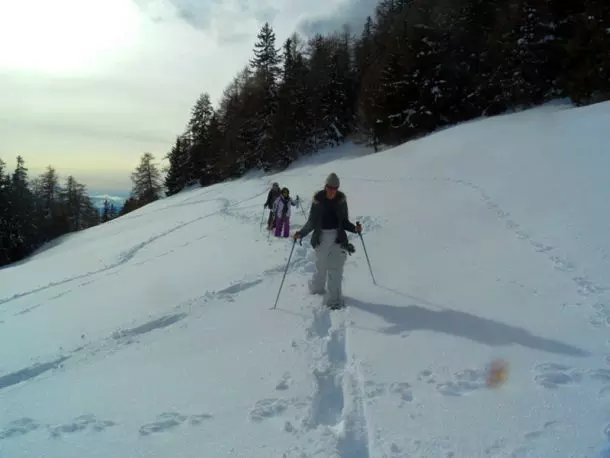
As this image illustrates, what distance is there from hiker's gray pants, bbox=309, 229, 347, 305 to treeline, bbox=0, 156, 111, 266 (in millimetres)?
52170

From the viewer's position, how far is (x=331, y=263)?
7.69 meters

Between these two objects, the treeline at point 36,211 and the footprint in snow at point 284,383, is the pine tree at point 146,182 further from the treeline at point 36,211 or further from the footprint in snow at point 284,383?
the footprint in snow at point 284,383

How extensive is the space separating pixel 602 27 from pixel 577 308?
75.7ft

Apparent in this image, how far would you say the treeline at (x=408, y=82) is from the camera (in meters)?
26.2

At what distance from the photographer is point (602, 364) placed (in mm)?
4711

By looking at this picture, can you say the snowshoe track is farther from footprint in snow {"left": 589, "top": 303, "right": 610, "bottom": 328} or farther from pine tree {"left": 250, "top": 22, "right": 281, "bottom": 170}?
pine tree {"left": 250, "top": 22, "right": 281, "bottom": 170}

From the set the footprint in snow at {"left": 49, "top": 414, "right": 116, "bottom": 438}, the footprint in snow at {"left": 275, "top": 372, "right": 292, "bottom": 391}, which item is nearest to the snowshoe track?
the footprint in snow at {"left": 275, "top": 372, "right": 292, "bottom": 391}

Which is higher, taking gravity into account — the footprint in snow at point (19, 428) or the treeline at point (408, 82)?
the treeline at point (408, 82)

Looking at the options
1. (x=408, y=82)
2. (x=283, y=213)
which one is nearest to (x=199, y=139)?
(x=408, y=82)

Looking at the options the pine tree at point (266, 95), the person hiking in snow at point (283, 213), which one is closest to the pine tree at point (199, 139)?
the pine tree at point (266, 95)

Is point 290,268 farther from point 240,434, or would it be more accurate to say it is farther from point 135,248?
point 135,248

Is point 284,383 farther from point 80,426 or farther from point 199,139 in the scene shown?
point 199,139

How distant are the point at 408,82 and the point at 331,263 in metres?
29.0

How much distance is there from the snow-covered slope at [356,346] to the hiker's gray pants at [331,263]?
0.38 meters
